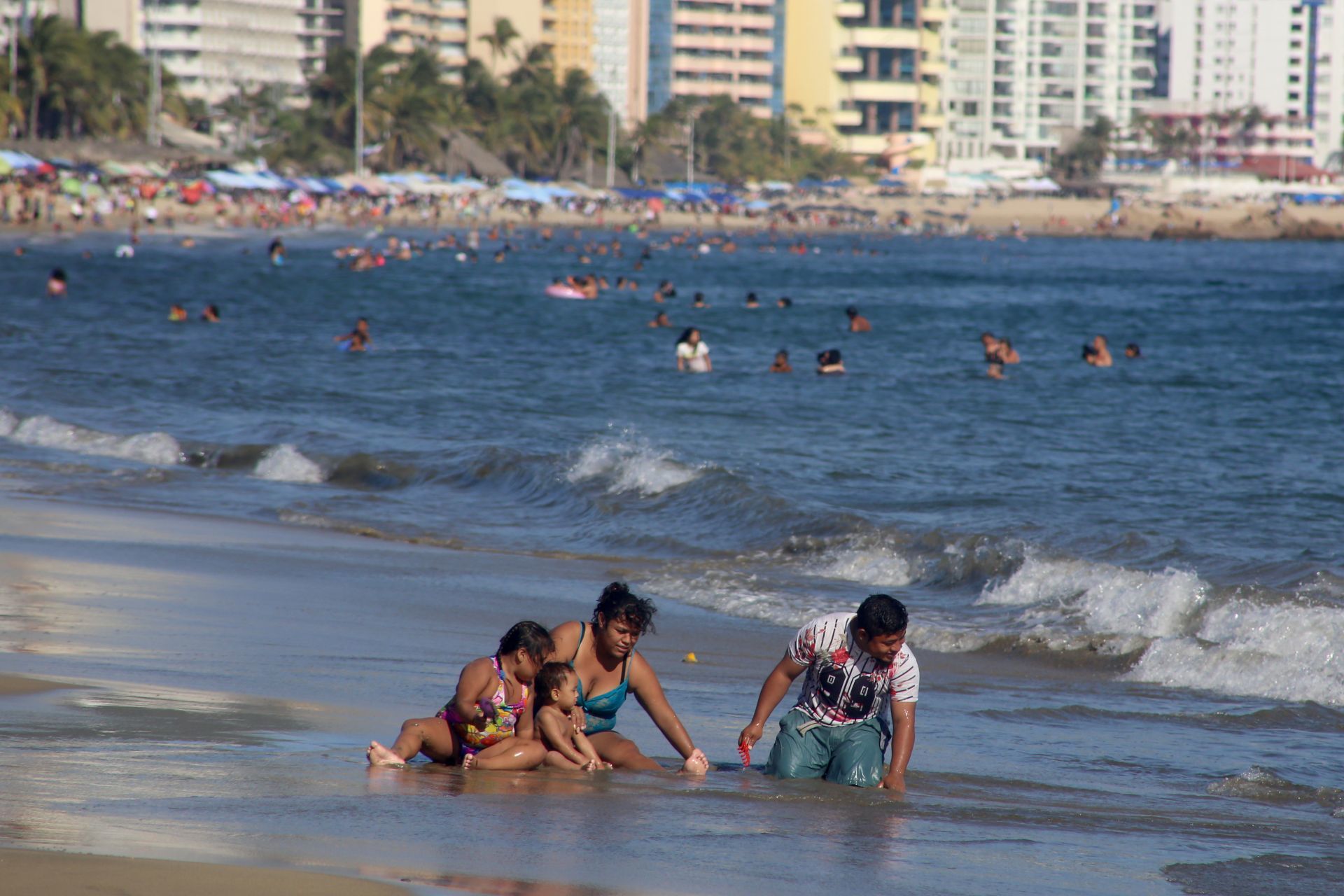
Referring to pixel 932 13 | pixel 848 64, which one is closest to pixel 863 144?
pixel 848 64

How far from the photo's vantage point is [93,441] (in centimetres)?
1712

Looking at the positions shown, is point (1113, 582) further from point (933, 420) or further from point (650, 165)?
point (650, 165)

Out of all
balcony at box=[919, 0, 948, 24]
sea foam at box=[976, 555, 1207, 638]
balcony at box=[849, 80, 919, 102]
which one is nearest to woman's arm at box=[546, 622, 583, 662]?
sea foam at box=[976, 555, 1207, 638]

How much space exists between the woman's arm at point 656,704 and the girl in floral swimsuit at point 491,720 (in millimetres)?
386

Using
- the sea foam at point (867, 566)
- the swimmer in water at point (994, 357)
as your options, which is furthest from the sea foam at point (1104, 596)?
the swimmer in water at point (994, 357)

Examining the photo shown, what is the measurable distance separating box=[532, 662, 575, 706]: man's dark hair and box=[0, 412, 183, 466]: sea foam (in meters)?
11.2

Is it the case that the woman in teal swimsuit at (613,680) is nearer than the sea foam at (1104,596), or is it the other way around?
the woman in teal swimsuit at (613,680)

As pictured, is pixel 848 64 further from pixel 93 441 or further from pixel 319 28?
pixel 93 441

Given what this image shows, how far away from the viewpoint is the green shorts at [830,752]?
19.9 ft

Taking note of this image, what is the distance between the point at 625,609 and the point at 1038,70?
179 metres

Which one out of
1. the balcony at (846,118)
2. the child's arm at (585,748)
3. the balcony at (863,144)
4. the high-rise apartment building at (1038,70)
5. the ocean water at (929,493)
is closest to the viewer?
the child's arm at (585,748)

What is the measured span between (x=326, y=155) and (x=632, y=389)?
253 ft

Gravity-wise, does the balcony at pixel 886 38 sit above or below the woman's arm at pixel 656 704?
above

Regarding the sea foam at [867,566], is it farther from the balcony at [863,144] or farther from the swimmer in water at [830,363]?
the balcony at [863,144]
